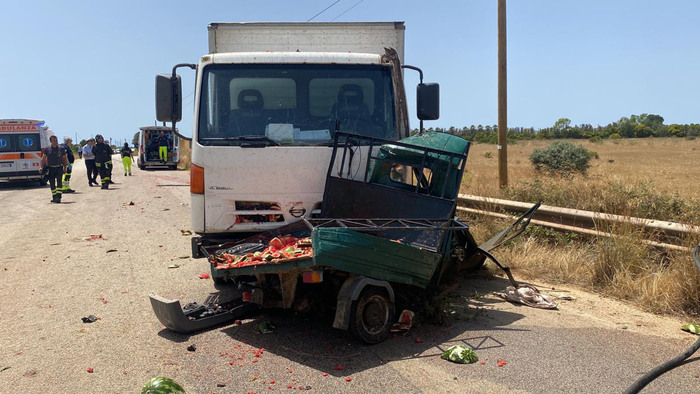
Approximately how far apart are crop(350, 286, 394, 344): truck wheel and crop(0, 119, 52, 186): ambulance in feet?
69.1

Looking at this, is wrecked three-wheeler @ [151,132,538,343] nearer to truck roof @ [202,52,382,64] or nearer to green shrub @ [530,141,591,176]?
truck roof @ [202,52,382,64]

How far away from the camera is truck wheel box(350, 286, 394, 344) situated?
4.78m

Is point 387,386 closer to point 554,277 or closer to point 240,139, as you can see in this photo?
point 240,139

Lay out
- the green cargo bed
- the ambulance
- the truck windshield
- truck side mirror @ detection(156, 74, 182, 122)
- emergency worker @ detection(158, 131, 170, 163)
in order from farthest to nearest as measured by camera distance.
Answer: emergency worker @ detection(158, 131, 170, 163) → the ambulance → truck side mirror @ detection(156, 74, 182, 122) → the truck windshield → the green cargo bed

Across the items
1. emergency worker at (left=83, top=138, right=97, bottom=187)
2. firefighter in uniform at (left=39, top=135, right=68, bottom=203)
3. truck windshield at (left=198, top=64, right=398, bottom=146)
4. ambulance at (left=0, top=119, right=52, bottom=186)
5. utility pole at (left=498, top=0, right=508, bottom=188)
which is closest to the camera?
truck windshield at (left=198, top=64, right=398, bottom=146)

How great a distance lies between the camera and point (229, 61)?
6328 mm

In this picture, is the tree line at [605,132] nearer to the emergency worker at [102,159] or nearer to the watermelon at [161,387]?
the emergency worker at [102,159]

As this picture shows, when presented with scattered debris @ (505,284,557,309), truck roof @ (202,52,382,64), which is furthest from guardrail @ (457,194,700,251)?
truck roof @ (202,52,382,64)

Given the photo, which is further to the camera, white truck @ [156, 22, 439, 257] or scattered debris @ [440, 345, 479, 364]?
white truck @ [156, 22, 439, 257]

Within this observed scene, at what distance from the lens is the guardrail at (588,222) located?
6307 millimetres

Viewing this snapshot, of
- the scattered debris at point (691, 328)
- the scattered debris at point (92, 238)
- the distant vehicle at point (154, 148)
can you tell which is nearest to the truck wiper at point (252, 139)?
the scattered debris at point (691, 328)

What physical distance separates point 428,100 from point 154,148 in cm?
3176

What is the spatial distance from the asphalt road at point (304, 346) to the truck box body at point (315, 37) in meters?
3.03

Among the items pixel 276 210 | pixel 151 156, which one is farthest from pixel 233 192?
pixel 151 156
